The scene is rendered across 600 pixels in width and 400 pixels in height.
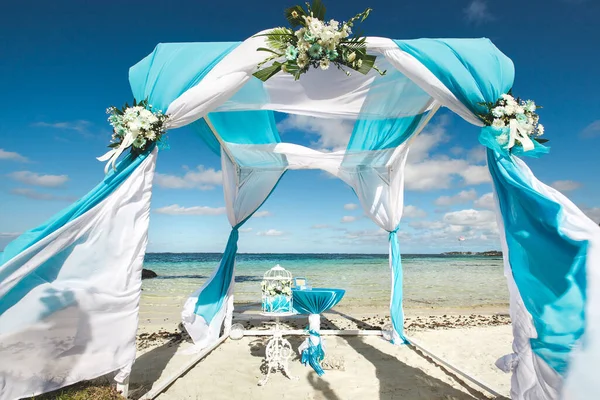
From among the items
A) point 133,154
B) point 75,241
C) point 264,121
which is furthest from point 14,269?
point 264,121

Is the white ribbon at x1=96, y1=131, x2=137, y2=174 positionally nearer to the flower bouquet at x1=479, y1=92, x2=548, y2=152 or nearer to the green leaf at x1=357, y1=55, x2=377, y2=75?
the green leaf at x1=357, y1=55, x2=377, y2=75

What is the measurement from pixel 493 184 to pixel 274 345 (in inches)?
112

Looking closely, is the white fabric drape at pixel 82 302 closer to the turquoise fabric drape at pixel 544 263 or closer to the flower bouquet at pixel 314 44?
the flower bouquet at pixel 314 44

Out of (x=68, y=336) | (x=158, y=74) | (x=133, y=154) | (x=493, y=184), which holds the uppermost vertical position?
(x=158, y=74)

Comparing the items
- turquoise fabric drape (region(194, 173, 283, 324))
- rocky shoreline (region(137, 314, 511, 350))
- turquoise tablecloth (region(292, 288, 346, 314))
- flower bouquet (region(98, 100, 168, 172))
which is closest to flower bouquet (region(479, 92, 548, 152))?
turquoise tablecloth (region(292, 288, 346, 314))

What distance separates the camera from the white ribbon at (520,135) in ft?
7.68

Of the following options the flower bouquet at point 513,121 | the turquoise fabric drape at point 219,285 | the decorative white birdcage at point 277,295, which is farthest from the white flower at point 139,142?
the flower bouquet at point 513,121

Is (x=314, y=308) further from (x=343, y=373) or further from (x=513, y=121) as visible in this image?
(x=513, y=121)

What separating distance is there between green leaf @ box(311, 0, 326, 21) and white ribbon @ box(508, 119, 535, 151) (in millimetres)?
1625

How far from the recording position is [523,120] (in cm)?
240

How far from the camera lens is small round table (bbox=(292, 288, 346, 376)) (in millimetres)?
3854

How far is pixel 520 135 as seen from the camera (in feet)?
7.99

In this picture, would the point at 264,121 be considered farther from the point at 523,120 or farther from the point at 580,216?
the point at 580,216

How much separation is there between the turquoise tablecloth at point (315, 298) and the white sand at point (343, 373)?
27.4 inches
